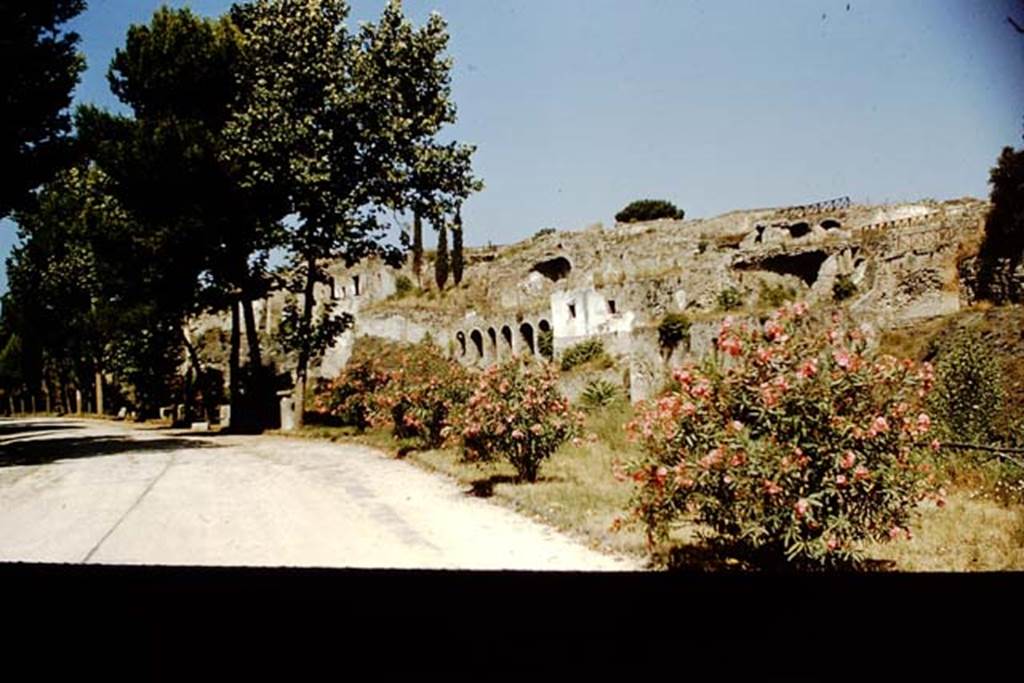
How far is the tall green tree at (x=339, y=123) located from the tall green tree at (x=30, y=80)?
7.71 meters

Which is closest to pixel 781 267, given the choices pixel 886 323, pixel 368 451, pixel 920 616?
pixel 886 323

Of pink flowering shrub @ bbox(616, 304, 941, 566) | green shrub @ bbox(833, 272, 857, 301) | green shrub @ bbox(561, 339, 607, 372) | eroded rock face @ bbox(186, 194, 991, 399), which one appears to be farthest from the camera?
green shrub @ bbox(561, 339, 607, 372)

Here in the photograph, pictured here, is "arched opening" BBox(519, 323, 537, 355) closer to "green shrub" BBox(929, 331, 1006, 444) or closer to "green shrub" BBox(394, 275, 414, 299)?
"green shrub" BBox(394, 275, 414, 299)

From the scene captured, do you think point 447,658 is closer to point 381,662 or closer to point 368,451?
point 381,662

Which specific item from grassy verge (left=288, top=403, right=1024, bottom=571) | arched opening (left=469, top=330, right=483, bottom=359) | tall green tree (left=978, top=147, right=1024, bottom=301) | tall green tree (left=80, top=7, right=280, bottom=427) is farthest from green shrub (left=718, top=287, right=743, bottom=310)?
grassy verge (left=288, top=403, right=1024, bottom=571)

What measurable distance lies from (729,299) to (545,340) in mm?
8346

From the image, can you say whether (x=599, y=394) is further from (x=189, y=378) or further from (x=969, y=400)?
(x=189, y=378)

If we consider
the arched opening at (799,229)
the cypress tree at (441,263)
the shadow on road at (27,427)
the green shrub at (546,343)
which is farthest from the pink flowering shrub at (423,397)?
the cypress tree at (441,263)

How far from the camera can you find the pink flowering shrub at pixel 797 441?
12.9 ft

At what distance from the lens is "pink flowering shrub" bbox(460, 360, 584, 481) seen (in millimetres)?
7996

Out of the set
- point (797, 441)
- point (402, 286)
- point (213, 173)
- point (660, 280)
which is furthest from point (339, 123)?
point (402, 286)

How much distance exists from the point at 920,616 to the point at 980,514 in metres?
5.34

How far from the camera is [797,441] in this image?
12.9ft

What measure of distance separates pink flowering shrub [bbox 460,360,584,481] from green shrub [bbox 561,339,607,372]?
1752 cm
